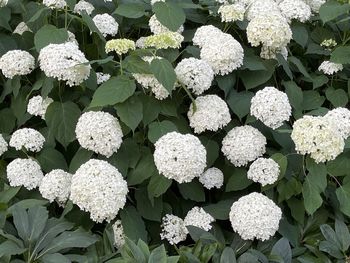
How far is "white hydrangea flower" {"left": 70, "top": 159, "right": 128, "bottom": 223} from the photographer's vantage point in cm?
263

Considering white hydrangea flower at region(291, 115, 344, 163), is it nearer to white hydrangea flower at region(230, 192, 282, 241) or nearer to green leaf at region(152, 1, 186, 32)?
white hydrangea flower at region(230, 192, 282, 241)

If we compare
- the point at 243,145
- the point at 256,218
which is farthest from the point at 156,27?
the point at 256,218

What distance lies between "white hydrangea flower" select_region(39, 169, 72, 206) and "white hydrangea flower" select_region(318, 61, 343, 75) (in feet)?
5.52

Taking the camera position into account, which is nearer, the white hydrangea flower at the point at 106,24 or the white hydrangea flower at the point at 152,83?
the white hydrangea flower at the point at 152,83

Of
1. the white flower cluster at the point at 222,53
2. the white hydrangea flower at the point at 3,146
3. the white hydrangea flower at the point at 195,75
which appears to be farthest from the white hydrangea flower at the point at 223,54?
the white hydrangea flower at the point at 3,146

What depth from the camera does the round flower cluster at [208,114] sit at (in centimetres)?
299

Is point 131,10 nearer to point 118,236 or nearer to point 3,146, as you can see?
point 3,146

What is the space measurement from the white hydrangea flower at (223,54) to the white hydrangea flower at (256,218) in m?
0.76

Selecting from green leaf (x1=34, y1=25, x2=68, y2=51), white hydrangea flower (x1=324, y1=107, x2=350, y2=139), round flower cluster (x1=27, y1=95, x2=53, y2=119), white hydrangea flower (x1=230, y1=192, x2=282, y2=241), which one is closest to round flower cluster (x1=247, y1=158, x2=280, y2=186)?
white hydrangea flower (x1=230, y1=192, x2=282, y2=241)

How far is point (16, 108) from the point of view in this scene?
11.0 feet

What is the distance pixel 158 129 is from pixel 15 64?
893 mm

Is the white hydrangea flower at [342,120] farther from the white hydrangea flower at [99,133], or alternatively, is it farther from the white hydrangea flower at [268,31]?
the white hydrangea flower at [99,133]

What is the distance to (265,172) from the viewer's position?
9.38 ft

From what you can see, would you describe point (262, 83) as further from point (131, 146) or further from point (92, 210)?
point (92, 210)
